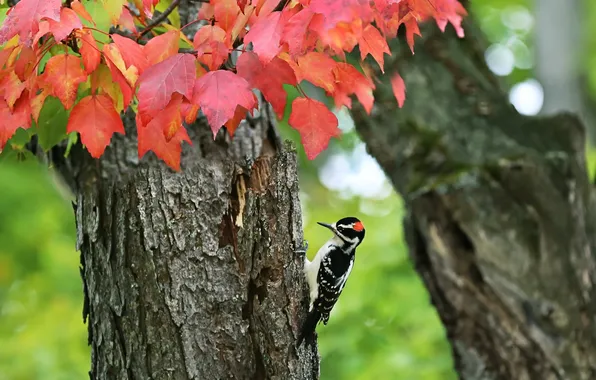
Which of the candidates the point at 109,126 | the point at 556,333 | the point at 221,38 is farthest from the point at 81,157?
the point at 556,333

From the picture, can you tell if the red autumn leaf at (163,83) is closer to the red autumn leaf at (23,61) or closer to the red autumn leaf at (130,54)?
the red autumn leaf at (130,54)

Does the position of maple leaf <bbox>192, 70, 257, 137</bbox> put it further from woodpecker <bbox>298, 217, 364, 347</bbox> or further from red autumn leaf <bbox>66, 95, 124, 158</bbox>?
woodpecker <bbox>298, 217, 364, 347</bbox>

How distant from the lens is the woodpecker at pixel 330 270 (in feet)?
10.8

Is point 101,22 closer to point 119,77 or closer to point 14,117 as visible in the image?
point 119,77

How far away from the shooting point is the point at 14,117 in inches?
102

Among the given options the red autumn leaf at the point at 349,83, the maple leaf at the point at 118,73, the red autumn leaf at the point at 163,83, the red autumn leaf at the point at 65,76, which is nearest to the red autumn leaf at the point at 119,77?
the maple leaf at the point at 118,73

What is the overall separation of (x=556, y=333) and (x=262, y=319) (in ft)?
8.63

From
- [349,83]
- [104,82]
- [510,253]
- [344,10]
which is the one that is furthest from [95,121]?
[510,253]

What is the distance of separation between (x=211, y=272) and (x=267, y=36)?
45.4 inches

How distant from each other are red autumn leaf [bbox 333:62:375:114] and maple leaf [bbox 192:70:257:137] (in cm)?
58

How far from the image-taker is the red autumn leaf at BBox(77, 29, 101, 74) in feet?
8.25

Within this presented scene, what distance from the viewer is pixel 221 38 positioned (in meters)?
2.55

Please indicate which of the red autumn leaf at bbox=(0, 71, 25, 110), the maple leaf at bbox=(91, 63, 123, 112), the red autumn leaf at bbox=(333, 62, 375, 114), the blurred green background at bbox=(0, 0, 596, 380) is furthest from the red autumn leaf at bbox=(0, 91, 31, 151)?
the blurred green background at bbox=(0, 0, 596, 380)

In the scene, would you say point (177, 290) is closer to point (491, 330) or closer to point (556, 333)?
point (491, 330)
